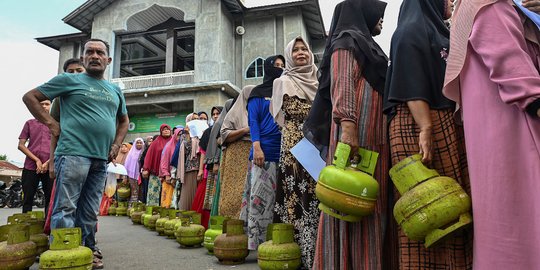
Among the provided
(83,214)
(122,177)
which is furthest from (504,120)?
(122,177)

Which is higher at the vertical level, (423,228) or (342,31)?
(342,31)

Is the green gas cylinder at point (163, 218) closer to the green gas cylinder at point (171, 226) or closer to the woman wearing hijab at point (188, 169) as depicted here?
the green gas cylinder at point (171, 226)

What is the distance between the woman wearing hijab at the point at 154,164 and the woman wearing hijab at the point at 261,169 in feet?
13.2

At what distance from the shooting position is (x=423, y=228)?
52.8 inches

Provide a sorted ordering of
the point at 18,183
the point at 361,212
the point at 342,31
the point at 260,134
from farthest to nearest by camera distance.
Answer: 1. the point at 18,183
2. the point at 260,134
3. the point at 342,31
4. the point at 361,212

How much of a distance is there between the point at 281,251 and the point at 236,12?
16.1 meters

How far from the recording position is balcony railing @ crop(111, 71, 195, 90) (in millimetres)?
16594

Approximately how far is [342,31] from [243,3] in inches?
650

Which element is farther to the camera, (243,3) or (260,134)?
(243,3)

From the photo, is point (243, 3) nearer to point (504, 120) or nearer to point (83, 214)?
point (83, 214)

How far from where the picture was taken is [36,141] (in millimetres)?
4488

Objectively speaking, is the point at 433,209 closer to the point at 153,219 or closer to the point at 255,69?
the point at 153,219

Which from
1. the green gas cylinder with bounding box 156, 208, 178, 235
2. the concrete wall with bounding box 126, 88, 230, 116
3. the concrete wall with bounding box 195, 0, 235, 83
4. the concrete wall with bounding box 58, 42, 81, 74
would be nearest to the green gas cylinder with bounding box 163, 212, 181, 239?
the green gas cylinder with bounding box 156, 208, 178, 235

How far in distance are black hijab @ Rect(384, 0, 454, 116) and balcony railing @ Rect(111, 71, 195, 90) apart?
15.3m
